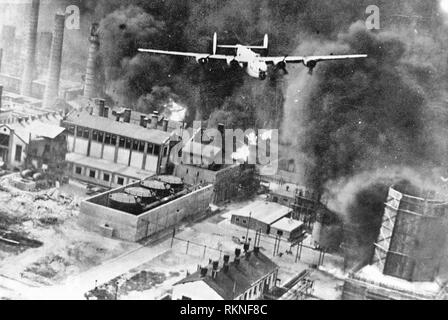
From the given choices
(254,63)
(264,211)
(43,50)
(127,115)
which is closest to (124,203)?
(264,211)

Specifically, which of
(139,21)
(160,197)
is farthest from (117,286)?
(139,21)

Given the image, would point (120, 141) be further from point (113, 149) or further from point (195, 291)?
point (195, 291)

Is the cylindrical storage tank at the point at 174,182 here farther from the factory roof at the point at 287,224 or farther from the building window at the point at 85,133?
the building window at the point at 85,133

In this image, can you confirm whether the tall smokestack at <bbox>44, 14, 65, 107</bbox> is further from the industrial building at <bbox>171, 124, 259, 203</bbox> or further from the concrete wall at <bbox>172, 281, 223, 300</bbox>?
the concrete wall at <bbox>172, 281, 223, 300</bbox>

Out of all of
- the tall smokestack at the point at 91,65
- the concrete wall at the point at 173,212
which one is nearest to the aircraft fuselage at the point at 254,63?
the concrete wall at the point at 173,212

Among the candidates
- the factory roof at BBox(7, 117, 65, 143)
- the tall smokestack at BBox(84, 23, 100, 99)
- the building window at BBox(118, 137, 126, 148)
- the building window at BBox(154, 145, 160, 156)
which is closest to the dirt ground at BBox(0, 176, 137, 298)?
the factory roof at BBox(7, 117, 65, 143)
